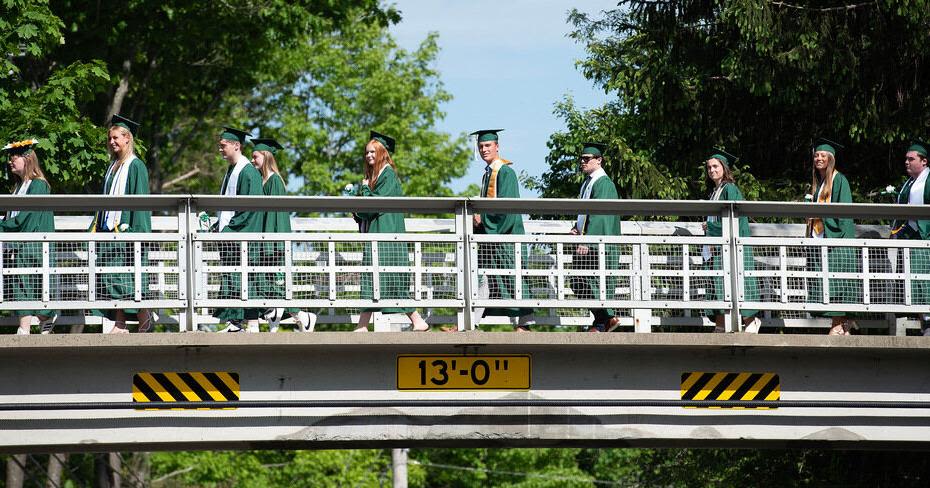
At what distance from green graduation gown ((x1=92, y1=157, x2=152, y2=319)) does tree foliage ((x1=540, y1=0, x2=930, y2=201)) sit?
27.4ft

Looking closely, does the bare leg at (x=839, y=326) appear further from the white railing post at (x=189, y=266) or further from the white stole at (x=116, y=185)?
the white stole at (x=116, y=185)

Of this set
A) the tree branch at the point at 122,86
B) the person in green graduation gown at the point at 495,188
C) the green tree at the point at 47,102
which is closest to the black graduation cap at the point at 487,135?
the person in green graduation gown at the point at 495,188

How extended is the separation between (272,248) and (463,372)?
1.82 meters

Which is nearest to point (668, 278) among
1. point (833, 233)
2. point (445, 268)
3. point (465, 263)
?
point (833, 233)

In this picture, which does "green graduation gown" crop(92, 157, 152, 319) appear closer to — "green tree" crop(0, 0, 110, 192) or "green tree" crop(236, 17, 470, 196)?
"green tree" crop(0, 0, 110, 192)

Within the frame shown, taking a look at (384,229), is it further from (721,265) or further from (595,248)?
(721,265)

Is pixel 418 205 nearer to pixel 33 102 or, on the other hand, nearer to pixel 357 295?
pixel 357 295

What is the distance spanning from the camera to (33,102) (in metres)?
20.5

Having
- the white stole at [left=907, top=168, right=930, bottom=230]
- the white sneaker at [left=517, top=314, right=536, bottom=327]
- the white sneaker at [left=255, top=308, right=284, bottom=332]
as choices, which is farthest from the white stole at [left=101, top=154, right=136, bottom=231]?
the white stole at [left=907, top=168, right=930, bottom=230]

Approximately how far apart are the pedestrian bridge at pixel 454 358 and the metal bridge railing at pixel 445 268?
0.02 meters

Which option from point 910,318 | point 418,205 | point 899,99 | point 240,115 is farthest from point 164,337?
point 240,115

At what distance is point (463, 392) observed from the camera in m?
11.8

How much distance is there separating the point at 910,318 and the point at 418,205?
5.00 m

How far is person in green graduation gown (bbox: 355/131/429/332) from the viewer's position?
11.8 m
